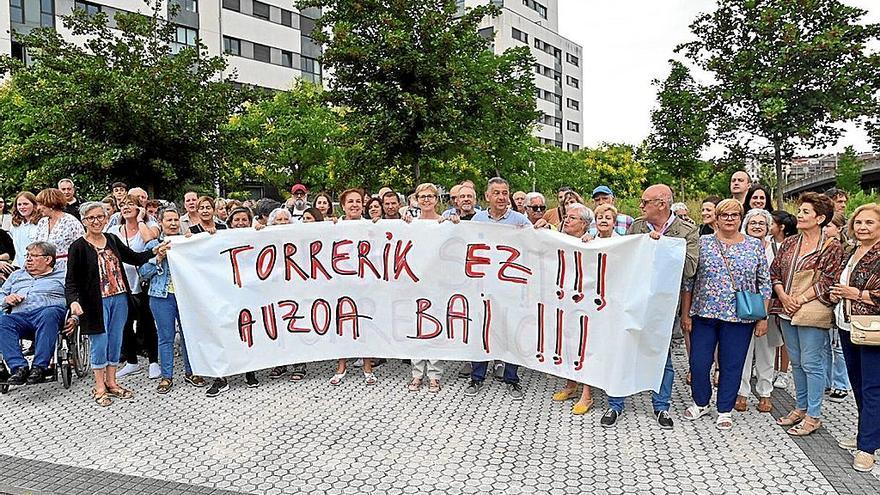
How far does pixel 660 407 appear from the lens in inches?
224

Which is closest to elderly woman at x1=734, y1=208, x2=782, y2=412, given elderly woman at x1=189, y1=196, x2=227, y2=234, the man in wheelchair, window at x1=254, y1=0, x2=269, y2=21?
elderly woman at x1=189, y1=196, x2=227, y2=234

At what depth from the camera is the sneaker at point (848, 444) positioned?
16.6ft

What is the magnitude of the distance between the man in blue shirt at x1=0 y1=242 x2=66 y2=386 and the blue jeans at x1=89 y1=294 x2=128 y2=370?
0.54 meters

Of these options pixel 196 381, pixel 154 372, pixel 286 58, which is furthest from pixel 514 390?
pixel 286 58

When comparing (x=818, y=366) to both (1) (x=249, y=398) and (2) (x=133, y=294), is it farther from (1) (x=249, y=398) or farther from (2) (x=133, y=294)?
(2) (x=133, y=294)

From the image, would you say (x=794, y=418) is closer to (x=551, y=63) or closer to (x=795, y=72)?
(x=795, y=72)

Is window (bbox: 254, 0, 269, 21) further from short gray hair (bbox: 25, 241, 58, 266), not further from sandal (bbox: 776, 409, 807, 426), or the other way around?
sandal (bbox: 776, 409, 807, 426)

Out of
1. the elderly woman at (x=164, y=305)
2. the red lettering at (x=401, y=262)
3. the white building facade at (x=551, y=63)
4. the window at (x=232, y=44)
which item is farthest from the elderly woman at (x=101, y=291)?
the white building facade at (x=551, y=63)

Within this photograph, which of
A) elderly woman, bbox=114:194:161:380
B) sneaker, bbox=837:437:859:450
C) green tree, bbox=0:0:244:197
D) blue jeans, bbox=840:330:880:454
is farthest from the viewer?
green tree, bbox=0:0:244:197

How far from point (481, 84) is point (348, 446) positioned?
10.8m

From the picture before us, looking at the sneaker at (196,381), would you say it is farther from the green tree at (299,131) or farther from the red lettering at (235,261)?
→ the green tree at (299,131)

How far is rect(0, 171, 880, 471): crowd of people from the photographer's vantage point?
5059 millimetres

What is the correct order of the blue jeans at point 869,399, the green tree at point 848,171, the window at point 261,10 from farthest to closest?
the window at point 261,10 → the green tree at point 848,171 → the blue jeans at point 869,399

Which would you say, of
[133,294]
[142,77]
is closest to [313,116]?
[142,77]
